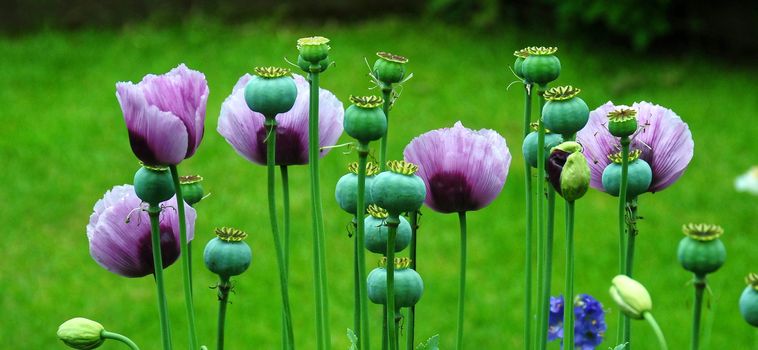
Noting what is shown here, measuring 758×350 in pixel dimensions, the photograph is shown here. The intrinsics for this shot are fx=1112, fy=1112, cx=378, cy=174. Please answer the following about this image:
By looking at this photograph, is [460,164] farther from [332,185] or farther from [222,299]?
[332,185]

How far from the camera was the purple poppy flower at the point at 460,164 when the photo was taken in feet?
2.88

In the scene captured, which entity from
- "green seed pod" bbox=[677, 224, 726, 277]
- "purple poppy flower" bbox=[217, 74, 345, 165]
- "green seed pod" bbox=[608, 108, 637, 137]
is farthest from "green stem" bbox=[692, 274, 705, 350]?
"purple poppy flower" bbox=[217, 74, 345, 165]

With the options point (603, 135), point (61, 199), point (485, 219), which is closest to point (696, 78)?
point (485, 219)

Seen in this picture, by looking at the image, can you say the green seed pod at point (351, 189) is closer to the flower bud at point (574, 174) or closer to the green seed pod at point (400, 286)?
the green seed pod at point (400, 286)

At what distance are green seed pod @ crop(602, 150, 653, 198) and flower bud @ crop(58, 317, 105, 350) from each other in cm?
39

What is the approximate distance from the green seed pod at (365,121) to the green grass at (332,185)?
6.73 ft

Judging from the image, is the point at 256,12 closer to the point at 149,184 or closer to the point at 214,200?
the point at 214,200

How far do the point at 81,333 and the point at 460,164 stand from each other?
31 cm

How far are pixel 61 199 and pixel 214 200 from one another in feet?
1.59

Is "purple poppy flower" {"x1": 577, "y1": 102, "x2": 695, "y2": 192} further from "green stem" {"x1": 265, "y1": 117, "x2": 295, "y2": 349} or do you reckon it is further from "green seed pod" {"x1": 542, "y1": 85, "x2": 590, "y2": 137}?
"green stem" {"x1": 265, "y1": 117, "x2": 295, "y2": 349}

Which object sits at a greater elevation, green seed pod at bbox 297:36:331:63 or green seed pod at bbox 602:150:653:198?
green seed pod at bbox 297:36:331:63

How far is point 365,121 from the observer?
76 centimetres

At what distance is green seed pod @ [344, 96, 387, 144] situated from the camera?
76 cm

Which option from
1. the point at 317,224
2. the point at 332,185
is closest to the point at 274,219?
the point at 317,224
